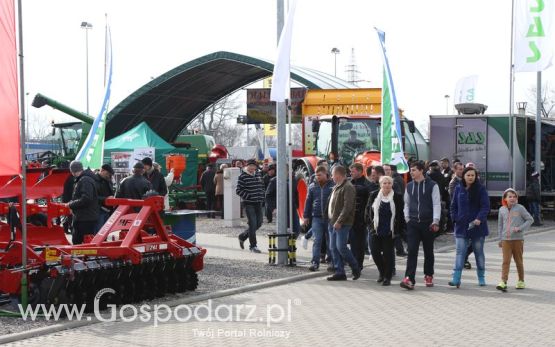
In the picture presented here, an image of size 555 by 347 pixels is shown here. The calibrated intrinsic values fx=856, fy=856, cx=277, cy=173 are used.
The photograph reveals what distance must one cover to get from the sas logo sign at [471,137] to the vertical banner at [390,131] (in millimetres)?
11398

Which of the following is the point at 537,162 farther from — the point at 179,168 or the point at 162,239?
the point at 162,239

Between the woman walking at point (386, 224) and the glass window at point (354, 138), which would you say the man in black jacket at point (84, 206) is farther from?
the glass window at point (354, 138)

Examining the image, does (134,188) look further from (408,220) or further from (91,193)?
(408,220)

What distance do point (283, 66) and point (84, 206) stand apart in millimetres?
4034

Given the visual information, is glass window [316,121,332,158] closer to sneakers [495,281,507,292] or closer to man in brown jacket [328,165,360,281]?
man in brown jacket [328,165,360,281]

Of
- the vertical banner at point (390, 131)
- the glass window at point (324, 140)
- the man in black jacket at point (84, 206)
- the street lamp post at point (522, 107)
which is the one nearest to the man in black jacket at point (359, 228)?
the vertical banner at point (390, 131)

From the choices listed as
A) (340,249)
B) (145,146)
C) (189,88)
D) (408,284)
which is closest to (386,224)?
(340,249)

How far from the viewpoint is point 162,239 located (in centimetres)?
1095

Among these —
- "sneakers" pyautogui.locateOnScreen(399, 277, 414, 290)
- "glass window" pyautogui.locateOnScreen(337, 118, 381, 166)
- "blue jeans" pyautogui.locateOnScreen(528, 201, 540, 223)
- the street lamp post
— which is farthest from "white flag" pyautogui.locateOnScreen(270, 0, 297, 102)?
the street lamp post

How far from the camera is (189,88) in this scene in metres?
41.0

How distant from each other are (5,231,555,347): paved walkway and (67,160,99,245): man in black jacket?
103 inches

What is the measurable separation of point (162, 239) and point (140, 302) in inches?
37.2

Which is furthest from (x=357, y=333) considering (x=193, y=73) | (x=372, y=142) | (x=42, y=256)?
(x=193, y=73)

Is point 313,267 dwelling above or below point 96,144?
below
